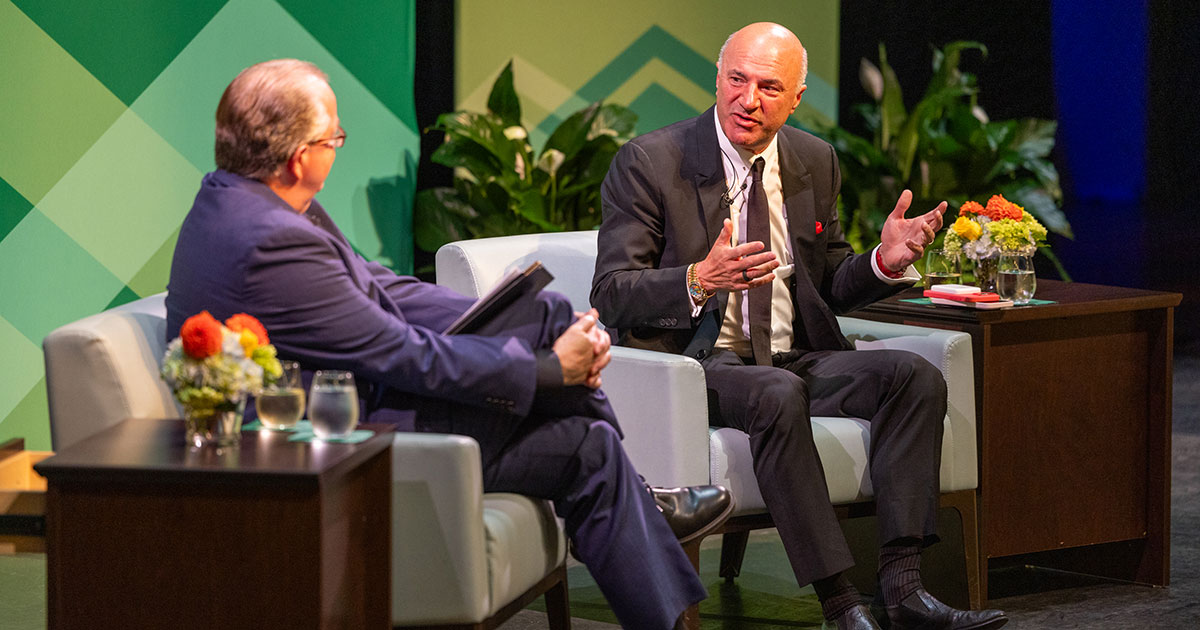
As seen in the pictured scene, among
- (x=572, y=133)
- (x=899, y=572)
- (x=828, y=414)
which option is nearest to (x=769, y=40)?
(x=828, y=414)

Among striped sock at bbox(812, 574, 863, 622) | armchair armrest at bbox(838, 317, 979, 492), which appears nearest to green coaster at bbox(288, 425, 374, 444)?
striped sock at bbox(812, 574, 863, 622)

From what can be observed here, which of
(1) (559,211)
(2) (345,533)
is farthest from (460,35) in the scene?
(2) (345,533)

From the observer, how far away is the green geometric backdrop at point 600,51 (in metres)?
5.34

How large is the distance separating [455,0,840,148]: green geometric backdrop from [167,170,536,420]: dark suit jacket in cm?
291

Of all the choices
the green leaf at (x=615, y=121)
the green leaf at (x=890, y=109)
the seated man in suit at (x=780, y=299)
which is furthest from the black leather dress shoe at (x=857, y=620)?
the green leaf at (x=890, y=109)

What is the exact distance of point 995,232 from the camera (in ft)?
11.8

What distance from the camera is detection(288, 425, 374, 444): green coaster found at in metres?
2.16

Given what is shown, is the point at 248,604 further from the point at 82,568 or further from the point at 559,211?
the point at 559,211

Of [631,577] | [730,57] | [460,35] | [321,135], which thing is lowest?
[631,577]

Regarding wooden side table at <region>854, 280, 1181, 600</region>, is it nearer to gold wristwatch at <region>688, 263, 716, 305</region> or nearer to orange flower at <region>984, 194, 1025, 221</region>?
orange flower at <region>984, 194, 1025, 221</region>

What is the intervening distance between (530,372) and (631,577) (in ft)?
1.35

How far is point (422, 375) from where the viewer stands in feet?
8.11

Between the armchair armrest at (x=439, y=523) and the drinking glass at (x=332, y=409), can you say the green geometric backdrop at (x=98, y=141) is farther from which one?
the drinking glass at (x=332, y=409)

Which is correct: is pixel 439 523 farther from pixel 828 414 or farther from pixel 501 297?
pixel 828 414
